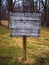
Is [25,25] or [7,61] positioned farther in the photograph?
[7,61]

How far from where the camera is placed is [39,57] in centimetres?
809

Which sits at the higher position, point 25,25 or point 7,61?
point 25,25

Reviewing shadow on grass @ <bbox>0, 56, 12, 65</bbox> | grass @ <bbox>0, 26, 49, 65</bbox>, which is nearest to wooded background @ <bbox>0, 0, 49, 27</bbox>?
grass @ <bbox>0, 26, 49, 65</bbox>

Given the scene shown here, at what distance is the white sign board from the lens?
732 cm

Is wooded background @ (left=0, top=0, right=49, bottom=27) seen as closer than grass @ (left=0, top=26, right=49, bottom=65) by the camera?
No

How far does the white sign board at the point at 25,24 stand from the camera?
7.32m

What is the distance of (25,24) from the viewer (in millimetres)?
7348

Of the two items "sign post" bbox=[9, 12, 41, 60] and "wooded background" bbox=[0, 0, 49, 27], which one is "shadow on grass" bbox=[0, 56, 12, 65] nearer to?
"sign post" bbox=[9, 12, 41, 60]

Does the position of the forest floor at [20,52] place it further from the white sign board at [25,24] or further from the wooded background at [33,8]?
the wooded background at [33,8]

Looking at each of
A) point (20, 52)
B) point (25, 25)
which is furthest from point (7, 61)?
point (25, 25)

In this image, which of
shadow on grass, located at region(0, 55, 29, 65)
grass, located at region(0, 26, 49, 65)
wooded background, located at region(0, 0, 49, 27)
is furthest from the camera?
wooded background, located at region(0, 0, 49, 27)

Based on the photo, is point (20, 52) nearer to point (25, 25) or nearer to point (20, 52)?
point (20, 52)

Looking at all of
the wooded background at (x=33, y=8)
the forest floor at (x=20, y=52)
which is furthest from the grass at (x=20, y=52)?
the wooded background at (x=33, y=8)

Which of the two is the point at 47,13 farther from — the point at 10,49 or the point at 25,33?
the point at 25,33
